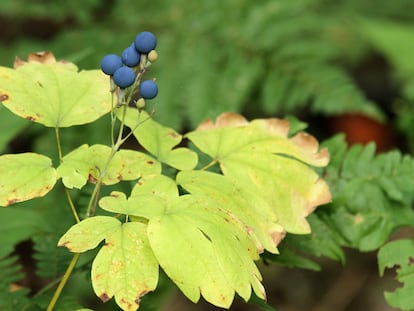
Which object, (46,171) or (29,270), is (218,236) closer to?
(46,171)

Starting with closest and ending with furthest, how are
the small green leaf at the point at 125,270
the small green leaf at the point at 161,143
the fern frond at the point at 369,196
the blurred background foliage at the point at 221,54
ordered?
the small green leaf at the point at 125,270 → the small green leaf at the point at 161,143 → the fern frond at the point at 369,196 → the blurred background foliage at the point at 221,54

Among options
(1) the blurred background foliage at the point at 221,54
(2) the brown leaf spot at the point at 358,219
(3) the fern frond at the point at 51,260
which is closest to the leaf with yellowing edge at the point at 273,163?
(2) the brown leaf spot at the point at 358,219

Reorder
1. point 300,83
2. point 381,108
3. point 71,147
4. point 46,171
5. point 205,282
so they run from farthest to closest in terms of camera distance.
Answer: point 381,108 < point 300,83 < point 71,147 < point 46,171 < point 205,282

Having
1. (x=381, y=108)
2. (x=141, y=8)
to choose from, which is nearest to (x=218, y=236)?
(x=141, y=8)

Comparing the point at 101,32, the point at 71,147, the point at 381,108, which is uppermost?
the point at 101,32

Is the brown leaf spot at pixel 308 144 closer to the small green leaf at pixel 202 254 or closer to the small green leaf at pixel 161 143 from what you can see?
the small green leaf at pixel 161 143

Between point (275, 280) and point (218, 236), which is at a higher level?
point (218, 236)

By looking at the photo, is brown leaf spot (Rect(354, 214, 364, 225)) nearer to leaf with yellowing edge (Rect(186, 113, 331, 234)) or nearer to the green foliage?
leaf with yellowing edge (Rect(186, 113, 331, 234))

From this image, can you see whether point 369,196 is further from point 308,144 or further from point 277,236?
point 277,236
